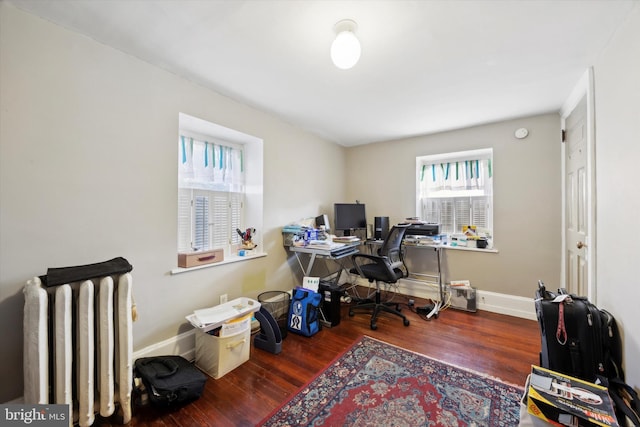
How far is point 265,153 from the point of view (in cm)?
282

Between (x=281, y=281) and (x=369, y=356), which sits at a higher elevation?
(x=281, y=281)

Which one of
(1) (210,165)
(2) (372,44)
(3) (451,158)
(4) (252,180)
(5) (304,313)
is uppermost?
(2) (372,44)

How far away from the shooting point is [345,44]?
142 cm

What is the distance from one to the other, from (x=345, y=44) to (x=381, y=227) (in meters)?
2.63

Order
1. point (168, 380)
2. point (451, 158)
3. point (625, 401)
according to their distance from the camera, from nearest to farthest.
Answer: point (625, 401) < point (168, 380) < point (451, 158)

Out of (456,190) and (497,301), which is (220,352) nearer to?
(497,301)

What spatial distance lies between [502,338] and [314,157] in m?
2.96

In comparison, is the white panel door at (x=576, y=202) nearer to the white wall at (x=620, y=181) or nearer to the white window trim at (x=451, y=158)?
the white wall at (x=620, y=181)

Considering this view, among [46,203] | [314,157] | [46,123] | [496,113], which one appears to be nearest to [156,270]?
[46,203]

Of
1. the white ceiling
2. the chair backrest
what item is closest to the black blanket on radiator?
the white ceiling

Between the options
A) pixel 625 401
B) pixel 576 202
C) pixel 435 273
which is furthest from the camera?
pixel 435 273

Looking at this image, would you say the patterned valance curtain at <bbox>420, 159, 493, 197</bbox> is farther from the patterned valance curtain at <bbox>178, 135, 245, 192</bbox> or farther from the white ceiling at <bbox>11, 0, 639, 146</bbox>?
the patterned valance curtain at <bbox>178, 135, 245, 192</bbox>

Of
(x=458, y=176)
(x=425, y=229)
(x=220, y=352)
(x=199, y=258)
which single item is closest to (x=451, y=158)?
(x=458, y=176)

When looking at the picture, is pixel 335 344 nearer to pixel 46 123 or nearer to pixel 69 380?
pixel 69 380
